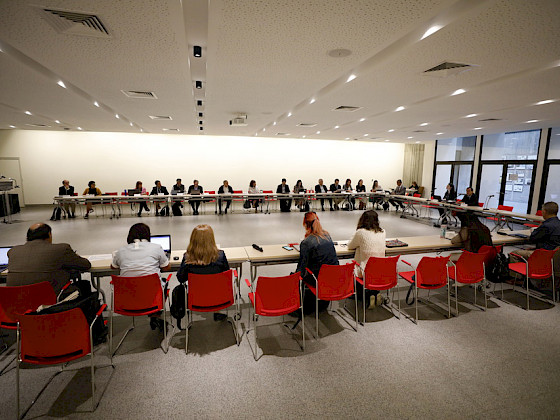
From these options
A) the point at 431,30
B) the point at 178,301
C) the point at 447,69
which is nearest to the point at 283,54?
the point at 431,30

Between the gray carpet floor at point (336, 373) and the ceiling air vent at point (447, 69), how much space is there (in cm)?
303

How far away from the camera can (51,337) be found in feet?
6.63

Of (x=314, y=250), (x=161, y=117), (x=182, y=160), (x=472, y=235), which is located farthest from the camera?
(x=182, y=160)

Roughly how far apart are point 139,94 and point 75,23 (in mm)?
2648

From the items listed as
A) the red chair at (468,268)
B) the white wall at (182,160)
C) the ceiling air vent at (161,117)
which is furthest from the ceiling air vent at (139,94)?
the white wall at (182,160)

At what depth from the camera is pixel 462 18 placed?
2.40m

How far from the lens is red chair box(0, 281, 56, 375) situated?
2.36m

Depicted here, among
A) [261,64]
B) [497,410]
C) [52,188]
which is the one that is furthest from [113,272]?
[52,188]

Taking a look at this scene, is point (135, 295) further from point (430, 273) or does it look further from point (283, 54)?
point (430, 273)

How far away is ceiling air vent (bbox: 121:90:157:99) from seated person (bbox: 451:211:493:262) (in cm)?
542

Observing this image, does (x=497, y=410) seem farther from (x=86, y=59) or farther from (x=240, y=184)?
(x=240, y=184)

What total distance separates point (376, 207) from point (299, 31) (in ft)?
36.1

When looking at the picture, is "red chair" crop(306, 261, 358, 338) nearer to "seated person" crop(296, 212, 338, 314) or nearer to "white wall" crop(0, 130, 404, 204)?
"seated person" crop(296, 212, 338, 314)

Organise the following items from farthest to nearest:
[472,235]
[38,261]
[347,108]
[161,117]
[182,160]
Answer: [182,160]
[161,117]
[347,108]
[472,235]
[38,261]
